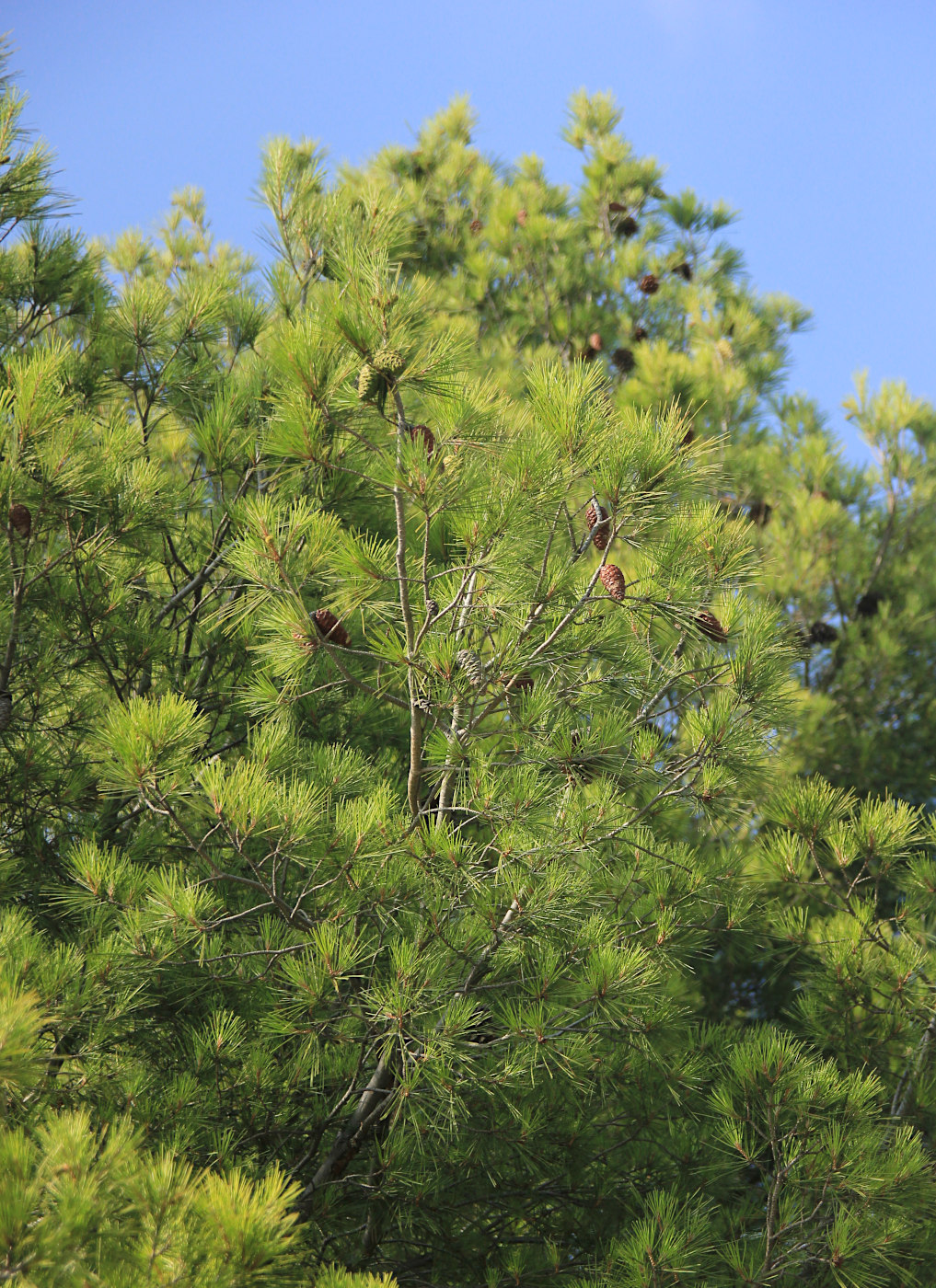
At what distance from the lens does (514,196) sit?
560 cm

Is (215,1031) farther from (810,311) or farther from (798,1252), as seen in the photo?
(810,311)

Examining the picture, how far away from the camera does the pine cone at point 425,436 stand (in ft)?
5.89

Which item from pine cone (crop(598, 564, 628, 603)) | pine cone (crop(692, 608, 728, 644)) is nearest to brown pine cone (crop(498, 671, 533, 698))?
pine cone (crop(598, 564, 628, 603))

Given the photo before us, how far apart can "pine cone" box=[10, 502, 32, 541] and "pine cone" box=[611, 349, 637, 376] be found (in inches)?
135

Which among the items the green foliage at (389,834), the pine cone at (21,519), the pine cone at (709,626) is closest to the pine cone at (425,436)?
the green foliage at (389,834)

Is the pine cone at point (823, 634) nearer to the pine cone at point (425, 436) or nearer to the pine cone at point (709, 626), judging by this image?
the pine cone at point (709, 626)

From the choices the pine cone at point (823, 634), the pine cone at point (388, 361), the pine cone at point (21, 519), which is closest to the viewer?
the pine cone at point (388, 361)

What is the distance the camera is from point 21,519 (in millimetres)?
2227

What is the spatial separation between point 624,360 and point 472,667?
3.56m

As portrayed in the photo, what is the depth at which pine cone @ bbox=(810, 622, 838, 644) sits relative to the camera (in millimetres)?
5059

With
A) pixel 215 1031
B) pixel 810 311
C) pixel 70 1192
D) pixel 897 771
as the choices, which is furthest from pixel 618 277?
pixel 70 1192

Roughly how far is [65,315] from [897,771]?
377 cm

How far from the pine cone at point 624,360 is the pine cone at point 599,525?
10.8 feet

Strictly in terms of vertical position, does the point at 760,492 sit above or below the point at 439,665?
above
